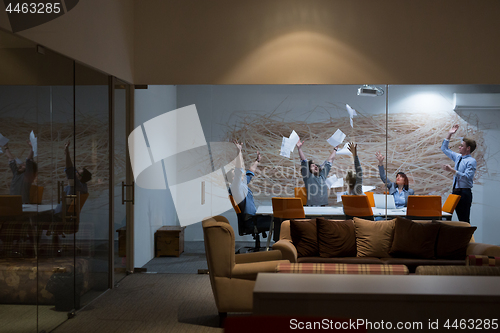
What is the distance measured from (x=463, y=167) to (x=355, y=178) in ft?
4.58

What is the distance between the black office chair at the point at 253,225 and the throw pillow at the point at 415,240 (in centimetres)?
166

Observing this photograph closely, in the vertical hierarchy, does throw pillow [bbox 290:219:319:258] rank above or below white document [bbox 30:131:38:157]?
below

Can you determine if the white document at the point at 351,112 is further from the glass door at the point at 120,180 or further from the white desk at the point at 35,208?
the white desk at the point at 35,208

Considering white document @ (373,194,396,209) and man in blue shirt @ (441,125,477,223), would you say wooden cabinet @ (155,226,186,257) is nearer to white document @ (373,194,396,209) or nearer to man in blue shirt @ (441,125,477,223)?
white document @ (373,194,396,209)

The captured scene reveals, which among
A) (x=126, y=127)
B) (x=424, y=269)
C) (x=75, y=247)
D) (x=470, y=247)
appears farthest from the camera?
(x=126, y=127)

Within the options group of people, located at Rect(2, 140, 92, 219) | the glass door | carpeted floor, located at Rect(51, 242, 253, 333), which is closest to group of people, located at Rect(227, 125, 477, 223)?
carpeted floor, located at Rect(51, 242, 253, 333)

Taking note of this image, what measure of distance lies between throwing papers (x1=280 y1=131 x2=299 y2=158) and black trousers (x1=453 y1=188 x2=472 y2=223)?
214 cm

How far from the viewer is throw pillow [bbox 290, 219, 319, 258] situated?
15.6 feet

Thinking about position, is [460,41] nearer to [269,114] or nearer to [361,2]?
[361,2]

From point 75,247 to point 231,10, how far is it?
3543 millimetres

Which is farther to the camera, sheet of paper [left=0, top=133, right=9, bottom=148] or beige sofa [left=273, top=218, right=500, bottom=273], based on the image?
beige sofa [left=273, top=218, right=500, bottom=273]

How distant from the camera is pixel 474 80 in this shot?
5828mm

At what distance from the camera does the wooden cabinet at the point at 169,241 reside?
19.6ft

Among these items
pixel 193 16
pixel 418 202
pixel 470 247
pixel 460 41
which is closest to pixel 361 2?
pixel 460 41
